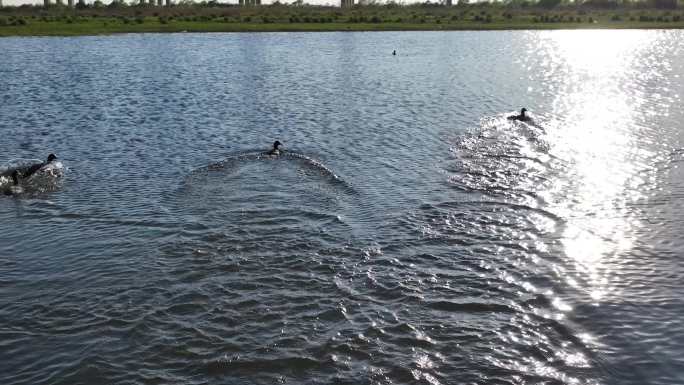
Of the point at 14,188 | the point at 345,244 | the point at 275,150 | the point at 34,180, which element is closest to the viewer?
the point at 345,244

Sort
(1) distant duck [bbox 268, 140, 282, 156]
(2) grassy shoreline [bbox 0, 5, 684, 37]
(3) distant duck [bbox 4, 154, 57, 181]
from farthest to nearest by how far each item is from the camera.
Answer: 1. (2) grassy shoreline [bbox 0, 5, 684, 37]
2. (1) distant duck [bbox 268, 140, 282, 156]
3. (3) distant duck [bbox 4, 154, 57, 181]

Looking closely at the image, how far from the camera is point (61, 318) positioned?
13188mm

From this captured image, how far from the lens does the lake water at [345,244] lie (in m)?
11.9

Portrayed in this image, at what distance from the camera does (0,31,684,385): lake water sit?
11867 millimetres

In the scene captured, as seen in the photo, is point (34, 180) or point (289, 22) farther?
point (289, 22)

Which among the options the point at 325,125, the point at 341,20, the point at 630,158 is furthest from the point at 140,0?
the point at 630,158

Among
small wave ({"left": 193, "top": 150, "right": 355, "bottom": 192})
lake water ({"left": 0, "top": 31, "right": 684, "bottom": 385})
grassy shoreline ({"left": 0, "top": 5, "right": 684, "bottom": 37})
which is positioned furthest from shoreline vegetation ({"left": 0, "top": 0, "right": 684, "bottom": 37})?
small wave ({"left": 193, "top": 150, "right": 355, "bottom": 192})

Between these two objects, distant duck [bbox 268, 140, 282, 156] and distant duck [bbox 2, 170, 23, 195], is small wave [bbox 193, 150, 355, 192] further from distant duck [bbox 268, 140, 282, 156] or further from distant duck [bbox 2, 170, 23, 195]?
distant duck [bbox 2, 170, 23, 195]

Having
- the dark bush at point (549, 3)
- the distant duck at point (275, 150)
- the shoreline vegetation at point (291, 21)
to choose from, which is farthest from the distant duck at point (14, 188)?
the dark bush at point (549, 3)

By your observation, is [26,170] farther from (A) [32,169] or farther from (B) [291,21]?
(B) [291,21]

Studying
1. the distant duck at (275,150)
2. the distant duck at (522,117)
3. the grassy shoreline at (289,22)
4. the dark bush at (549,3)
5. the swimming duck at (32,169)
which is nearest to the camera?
the swimming duck at (32,169)

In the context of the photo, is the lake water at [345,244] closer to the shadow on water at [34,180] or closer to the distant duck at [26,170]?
the shadow on water at [34,180]

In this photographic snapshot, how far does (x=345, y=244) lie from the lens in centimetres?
1712

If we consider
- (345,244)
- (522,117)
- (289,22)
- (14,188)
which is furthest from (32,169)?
(289,22)
